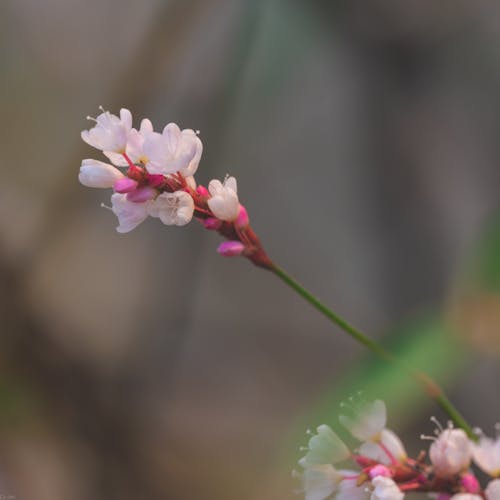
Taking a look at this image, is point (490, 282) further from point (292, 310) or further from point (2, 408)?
point (292, 310)

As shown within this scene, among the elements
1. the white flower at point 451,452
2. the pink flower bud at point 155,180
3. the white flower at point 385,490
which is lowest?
the white flower at point 385,490

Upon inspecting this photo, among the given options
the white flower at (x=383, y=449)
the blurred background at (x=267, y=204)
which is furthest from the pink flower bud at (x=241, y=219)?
the blurred background at (x=267, y=204)

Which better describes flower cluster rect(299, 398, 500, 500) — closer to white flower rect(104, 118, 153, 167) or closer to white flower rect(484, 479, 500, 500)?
white flower rect(484, 479, 500, 500)

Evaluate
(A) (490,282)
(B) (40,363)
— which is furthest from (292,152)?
(A) (490,282)

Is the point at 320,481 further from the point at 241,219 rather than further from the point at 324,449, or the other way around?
the point at 241,219

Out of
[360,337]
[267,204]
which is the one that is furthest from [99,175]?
[267,204]

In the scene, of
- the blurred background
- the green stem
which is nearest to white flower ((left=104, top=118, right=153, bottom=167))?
the green stem

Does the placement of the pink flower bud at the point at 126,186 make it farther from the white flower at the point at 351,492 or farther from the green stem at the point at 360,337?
the white flower at the point at 351,492
